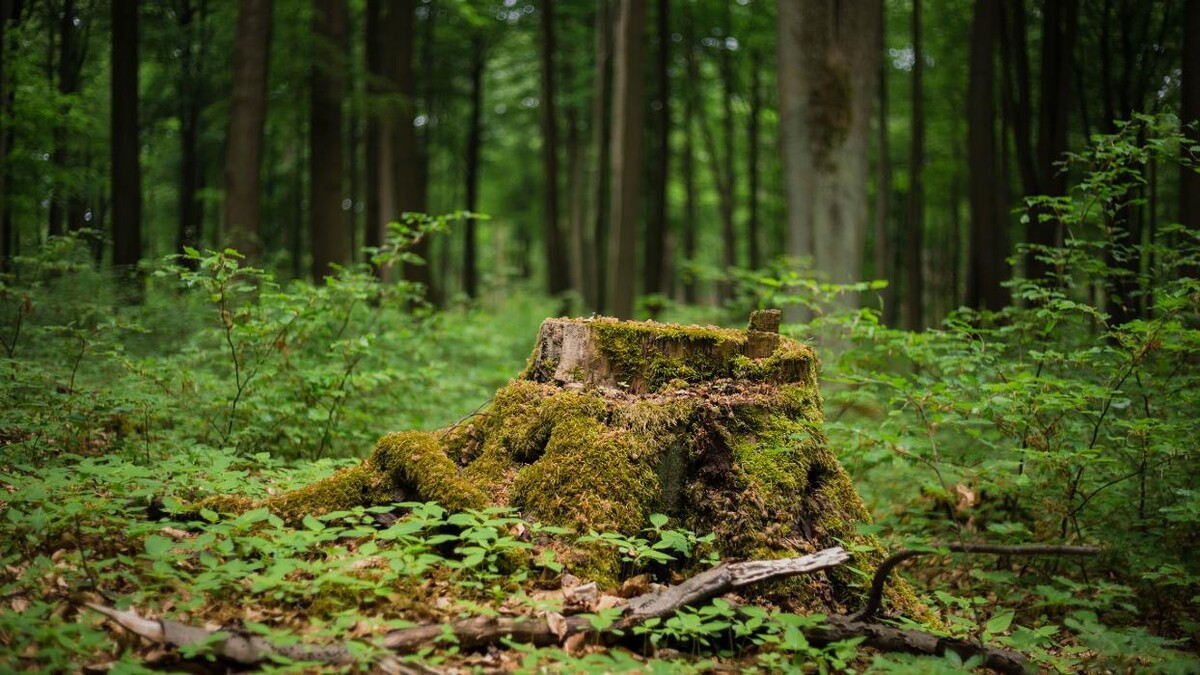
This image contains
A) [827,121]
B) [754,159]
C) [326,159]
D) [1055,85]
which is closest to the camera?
[827,121]

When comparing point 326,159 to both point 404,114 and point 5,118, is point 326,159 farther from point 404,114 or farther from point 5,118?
point 5,118

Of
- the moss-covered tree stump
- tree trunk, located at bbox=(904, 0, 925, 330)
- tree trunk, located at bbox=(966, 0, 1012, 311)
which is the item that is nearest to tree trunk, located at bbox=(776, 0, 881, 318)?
tree trunk, located at bbox=(966, 0, 1012, 311)

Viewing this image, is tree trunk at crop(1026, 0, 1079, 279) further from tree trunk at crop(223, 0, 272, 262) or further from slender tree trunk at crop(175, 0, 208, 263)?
slender tree trunk at crop(175, 0, 208, 263)

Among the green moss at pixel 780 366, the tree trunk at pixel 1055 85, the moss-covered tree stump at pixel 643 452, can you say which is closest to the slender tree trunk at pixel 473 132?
the tree trunk at pixel 1055 85

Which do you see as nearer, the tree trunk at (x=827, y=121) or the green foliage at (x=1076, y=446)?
the green foliage at (x=1076, y=446)

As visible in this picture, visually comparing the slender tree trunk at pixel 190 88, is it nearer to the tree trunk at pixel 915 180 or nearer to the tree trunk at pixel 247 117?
the tree trunk at pixel 247 117

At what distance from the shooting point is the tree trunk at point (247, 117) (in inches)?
386

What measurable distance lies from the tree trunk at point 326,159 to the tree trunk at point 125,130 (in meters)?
2.59

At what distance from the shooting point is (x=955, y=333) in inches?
212

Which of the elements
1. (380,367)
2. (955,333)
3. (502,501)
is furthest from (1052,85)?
(502,501)

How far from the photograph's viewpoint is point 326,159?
12297mm

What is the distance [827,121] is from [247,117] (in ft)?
26.2

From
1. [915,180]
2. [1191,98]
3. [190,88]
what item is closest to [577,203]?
[915,180]

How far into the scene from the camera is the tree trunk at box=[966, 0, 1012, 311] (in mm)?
11750
